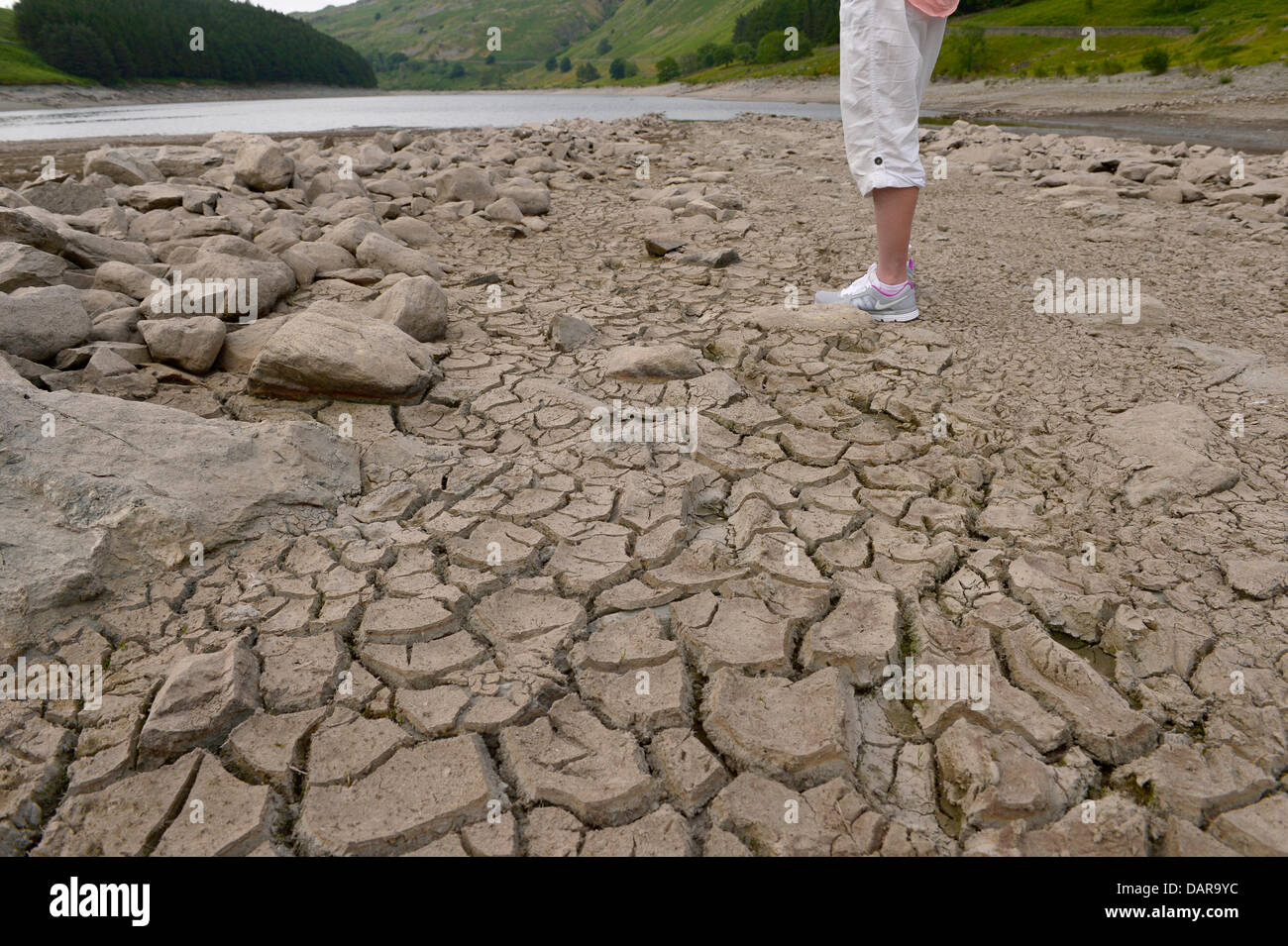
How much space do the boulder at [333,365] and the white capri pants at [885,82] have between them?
1914 millimetres

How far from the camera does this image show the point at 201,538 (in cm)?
171

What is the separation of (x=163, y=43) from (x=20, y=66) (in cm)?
690

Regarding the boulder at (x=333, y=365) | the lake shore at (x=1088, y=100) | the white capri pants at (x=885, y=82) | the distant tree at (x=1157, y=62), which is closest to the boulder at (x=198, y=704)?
the boulder at (x=333, y=365)

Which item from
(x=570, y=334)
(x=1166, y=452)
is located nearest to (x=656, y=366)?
(x=570, y=334)

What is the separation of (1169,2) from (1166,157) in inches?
1570

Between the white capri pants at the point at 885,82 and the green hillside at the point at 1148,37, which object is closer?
the white capri pants at the point at 885,82

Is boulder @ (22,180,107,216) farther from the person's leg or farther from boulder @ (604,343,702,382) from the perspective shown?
the person's leg

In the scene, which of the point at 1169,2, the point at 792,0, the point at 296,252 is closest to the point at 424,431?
the point at 296,252

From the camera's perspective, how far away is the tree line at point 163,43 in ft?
117

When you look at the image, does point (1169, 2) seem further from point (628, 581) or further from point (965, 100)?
point (628, 581)

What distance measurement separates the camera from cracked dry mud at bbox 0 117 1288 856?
3.95 feet

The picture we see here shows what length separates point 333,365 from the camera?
2367mm

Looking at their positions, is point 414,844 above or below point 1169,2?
below

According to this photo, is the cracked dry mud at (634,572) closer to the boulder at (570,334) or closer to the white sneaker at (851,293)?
the boulder at (570,334)
